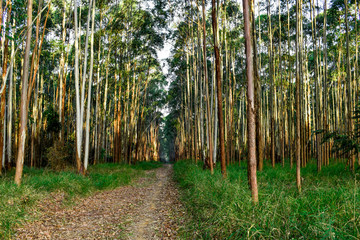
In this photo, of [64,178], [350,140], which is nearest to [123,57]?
[64,178]

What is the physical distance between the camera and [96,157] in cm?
1540

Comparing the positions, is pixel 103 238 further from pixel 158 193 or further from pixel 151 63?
pixel 151 63

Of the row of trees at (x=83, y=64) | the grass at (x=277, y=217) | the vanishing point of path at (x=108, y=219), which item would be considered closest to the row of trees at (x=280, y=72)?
the grass at (x=277, y=217)

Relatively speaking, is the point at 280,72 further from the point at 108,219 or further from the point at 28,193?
the point at 28,193

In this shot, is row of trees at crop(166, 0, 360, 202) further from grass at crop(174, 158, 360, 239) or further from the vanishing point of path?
the vanishing point of path

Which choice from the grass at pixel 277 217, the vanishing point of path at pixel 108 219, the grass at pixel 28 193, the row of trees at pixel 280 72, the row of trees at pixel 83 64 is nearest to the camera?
the grass at pixel 277 217

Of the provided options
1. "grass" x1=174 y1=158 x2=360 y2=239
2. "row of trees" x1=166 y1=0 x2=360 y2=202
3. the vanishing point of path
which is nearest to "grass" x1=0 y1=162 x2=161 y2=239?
the vanishing point of path

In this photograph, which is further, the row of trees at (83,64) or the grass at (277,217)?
the row of trees at (83,64)

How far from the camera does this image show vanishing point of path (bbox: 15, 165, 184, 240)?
4.09 metres

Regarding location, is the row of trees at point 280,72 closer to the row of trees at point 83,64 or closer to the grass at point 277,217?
the grass at point 277,217

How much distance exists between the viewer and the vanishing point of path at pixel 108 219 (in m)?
4.09

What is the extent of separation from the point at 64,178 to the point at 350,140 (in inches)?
323

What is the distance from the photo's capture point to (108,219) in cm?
502

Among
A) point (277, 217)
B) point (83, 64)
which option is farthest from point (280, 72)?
point (83, 64)
